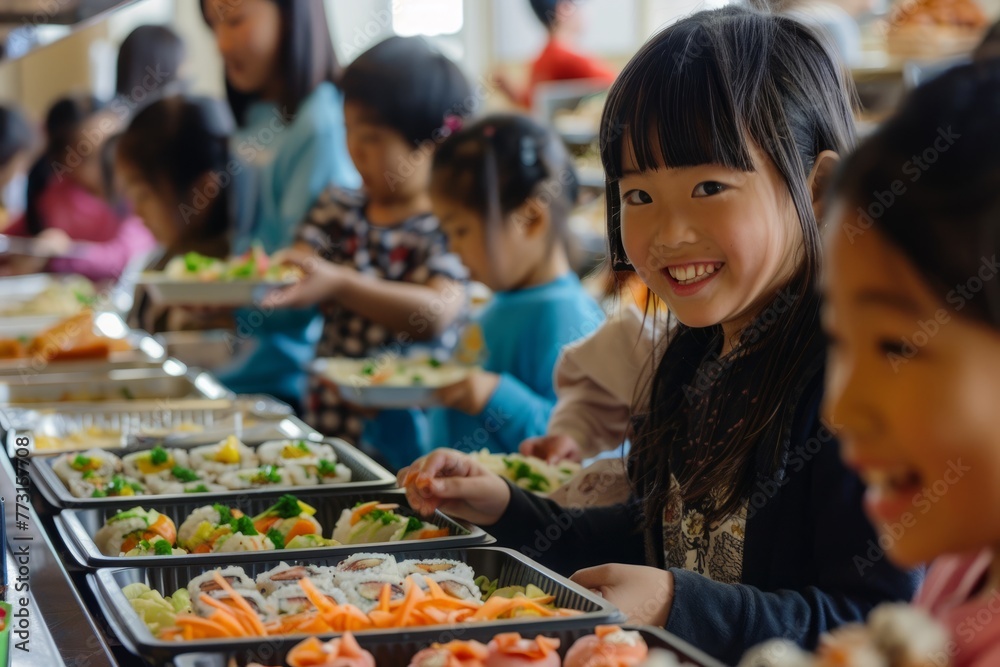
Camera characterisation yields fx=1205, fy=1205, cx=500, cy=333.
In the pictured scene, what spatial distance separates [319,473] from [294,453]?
13 centimetres

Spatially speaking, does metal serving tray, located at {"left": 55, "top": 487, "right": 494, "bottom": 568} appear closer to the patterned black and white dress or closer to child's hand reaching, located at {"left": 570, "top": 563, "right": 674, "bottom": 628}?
child's hand reaching, located at {"left": 570, "top": 563, "right": 674, "bottom": 628}

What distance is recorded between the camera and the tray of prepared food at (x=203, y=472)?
175 centimetres

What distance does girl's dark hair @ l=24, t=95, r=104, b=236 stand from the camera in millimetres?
6488

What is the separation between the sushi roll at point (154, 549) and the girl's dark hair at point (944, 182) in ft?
3.19

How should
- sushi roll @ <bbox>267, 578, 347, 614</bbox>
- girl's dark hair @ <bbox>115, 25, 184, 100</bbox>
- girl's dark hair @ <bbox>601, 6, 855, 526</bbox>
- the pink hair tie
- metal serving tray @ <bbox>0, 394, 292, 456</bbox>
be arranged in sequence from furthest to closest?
girl's dark hair @ <bbox>115, 25, 184, 100</bbox>, the pink hair tie, metal serving tray @ <bbox>0, 394, 292, 456</bbox>, girl's dark hair @ <bbox>601, 6, 855, 526</bbox>, sushi roll @ <bbox>267, 578, 347, 614</bbox>

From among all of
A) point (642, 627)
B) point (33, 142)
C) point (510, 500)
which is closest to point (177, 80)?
point (33, 142)

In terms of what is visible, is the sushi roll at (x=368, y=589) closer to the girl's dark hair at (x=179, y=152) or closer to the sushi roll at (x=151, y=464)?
the sushi roll at (x=151, y=464)

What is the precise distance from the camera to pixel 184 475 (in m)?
1.86

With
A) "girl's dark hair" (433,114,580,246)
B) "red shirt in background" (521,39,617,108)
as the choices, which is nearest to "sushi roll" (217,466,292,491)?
"girl's dark hair" (433,114,580,246)

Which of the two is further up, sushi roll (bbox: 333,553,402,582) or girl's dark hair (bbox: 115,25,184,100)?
girl's dark hair (bbox: 115,25,184,100)

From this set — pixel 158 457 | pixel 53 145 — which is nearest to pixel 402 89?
pixel 158 457

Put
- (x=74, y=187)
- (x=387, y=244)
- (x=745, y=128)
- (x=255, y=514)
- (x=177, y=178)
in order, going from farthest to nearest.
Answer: (x=74, y=187) → (x=177, y=178) → (x=387, y=244) → (x=255, y=514) → (x=745, y=128)

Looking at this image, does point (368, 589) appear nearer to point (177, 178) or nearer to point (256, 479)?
point (256, 479)

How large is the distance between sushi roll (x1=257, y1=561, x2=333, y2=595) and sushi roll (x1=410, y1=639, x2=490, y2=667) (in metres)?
0.24
